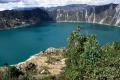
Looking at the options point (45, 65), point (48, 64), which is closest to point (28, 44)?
point (48, 64)

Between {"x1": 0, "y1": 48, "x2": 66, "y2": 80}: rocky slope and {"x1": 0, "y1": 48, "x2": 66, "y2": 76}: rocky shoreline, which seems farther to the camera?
{"x1": 0, "y1": 48, "x2": 66, "y2": 76}: rocky shoreline

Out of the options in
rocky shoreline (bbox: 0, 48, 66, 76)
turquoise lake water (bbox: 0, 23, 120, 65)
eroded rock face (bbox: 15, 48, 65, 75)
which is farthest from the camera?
turquoise lake water (bbox: 0, 23, 120, 65)

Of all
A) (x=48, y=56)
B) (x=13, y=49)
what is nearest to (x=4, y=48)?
(x=13, y=49)

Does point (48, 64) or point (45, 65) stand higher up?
point (45, 65)

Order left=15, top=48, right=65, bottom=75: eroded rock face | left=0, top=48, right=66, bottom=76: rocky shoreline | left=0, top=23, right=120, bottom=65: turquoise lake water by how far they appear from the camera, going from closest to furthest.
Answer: left=0, top=48, right=66, bottom=76: rocky shoreline
left=15, top=48, right=65, bottom=75: eroded rock face
left=0, top=23, right=120, bottom=65: turquoise lake water

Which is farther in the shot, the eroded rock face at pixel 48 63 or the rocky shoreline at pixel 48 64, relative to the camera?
the eroded rock face at pixel 48 63

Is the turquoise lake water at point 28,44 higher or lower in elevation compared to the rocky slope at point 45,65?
lower

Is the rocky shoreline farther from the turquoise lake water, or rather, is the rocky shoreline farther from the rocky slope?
the turquoise lake water

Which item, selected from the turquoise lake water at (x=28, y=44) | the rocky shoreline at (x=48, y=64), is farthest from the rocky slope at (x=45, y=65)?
the turquoise lake water at (x=28, y=44)

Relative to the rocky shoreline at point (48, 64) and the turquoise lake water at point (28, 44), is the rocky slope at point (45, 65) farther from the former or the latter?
the turquoise lake water at point (28, 44)

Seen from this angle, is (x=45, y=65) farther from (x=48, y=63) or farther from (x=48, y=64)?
(x=48, y=63)

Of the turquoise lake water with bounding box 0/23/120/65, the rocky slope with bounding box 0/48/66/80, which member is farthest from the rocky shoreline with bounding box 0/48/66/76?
the turquoise lake water with bounding box 0/23/120/65
